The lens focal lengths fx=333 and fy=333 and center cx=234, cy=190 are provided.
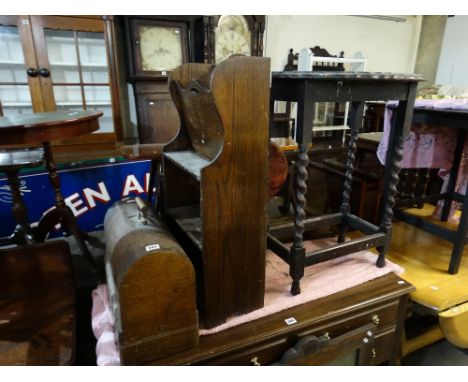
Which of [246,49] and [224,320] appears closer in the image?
[224,320]

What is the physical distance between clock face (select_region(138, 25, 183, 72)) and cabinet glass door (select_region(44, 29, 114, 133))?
1.14 ft

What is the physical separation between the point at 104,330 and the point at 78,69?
2595 mm

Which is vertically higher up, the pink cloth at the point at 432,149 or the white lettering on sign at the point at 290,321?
the pink cloth at the point at 432,149

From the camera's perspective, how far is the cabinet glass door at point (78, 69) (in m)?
2.87

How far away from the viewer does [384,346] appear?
1.36 meters

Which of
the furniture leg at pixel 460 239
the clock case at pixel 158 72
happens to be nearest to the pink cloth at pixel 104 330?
the furniture leg at pixel 460 239

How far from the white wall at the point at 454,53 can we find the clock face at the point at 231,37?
3612 mm

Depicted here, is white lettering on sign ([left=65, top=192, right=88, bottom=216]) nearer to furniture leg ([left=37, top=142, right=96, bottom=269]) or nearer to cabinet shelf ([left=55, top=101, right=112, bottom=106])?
furniture leg ([left=37, top=142, right=96, bottom=269])

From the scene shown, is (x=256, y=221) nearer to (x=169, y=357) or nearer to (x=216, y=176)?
(x=216, y=176)

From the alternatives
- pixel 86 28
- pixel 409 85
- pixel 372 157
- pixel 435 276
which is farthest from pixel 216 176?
pixel 86 28

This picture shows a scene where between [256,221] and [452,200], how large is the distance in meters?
1.49

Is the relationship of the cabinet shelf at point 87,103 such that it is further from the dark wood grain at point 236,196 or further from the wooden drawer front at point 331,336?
the wooden drawer front at point 331,336

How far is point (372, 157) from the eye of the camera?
2486mm

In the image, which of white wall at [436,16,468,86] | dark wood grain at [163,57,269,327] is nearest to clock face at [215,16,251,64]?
dark wood grain at [163,57,269,327]
